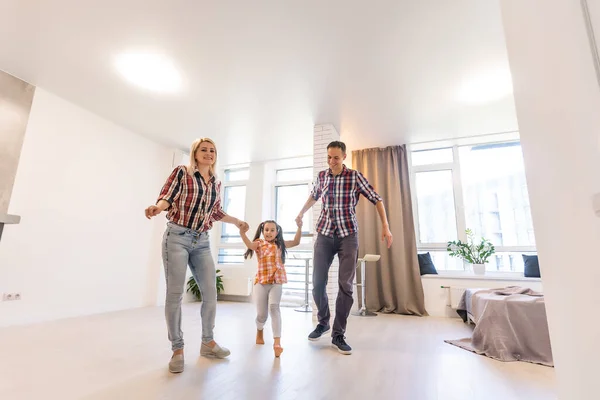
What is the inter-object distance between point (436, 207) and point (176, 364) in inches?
163

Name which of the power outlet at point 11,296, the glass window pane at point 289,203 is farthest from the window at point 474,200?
the power outlet at point 11,296

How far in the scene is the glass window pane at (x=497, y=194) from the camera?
4.17m

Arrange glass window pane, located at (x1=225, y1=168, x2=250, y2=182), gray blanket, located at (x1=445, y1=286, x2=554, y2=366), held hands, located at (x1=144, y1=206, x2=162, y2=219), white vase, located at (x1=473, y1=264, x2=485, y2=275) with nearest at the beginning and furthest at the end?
held hands, located at (x1=144, y1=206, x2=162, y2=219) < gray blanket, located at (x1=445, y1=286, x2=554, y2=366) < white vase, located at (x1=473, y1=264, x2=485, y2=275) < glass window pane, located at (x1=225, y1=168, x2=250, y2=182)

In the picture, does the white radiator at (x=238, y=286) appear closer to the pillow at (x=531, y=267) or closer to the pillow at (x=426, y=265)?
the pillow at (x=426, y=265)

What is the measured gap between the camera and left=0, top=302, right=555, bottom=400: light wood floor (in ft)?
4.46

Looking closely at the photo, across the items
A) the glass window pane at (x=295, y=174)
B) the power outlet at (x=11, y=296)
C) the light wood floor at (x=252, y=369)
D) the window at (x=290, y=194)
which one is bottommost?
the light wood floor at (x=252, y=369)

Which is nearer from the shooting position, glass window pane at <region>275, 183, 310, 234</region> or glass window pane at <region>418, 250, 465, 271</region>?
glass window pane at <region>418, 250, 465, 271</region>

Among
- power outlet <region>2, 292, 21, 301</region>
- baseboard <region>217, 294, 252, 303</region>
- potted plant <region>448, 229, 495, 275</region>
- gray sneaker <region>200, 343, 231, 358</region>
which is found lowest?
baseboard <region>217, 294, 252, 303</region>

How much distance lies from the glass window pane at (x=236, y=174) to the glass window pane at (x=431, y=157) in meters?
3.03

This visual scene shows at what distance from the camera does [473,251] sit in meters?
4.14

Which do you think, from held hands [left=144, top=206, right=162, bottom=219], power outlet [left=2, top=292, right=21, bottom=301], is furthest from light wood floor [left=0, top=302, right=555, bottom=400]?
held hands [left=144, top=206, right=162, bottom=219]

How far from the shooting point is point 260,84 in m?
3.15

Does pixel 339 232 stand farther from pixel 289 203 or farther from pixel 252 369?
pixel 289 203

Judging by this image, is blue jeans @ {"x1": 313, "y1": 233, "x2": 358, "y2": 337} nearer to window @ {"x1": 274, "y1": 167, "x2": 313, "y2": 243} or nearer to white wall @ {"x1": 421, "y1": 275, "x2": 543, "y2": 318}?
white wall @ {"x1": 421, "y1": 275, "x2": 543, "y2": 318}
